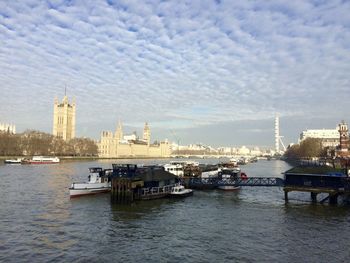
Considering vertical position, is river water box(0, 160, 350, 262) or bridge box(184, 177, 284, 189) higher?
bridge box(184, 177, 284, 189)

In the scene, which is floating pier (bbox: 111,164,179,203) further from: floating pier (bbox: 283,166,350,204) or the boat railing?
floating pier (bbox: 283,166,350,204)

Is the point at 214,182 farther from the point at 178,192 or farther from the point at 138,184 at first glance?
the point at 138,184

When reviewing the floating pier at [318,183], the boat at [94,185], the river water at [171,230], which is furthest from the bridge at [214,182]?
the boat at [94,185]

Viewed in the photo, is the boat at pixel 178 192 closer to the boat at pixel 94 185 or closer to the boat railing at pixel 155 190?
the boat railing at pixel 155 190

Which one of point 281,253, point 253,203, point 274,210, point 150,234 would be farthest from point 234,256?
point 253,203

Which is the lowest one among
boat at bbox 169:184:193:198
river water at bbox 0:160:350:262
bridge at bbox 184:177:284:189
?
river water at bbox 0:160:350:262

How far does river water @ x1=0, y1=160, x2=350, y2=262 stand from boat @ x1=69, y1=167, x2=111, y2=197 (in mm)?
1908

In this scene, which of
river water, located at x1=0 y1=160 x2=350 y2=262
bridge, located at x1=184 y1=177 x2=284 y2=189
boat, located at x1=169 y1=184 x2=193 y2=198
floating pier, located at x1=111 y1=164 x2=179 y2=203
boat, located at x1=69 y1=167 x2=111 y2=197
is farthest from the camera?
bridge, located at x1=184 y1=177 x2=284 y2=189

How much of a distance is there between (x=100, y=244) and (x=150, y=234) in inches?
180

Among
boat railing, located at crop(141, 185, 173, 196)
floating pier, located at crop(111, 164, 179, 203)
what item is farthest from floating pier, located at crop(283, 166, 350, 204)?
floating pier, located at crop(111, 164, 179, 203)

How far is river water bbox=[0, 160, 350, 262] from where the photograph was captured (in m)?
25.2

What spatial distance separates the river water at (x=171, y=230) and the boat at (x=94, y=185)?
6.26 ft

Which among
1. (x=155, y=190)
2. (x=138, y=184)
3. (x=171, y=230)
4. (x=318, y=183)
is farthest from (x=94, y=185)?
(x=318, y=183)

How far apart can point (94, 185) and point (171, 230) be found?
24.6m
